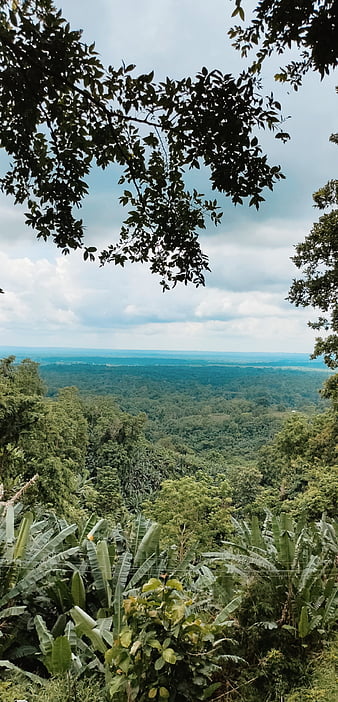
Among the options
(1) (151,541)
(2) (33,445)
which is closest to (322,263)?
(1) (151,541)

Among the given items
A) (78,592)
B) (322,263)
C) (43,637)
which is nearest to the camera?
(43,637)

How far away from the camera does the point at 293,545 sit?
1.89 meters

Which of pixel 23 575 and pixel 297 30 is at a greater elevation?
pixel 297 30

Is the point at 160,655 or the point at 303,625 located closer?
the point at 160,655

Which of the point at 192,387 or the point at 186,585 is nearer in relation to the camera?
the point at 186,585

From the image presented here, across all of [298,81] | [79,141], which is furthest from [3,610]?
[298,81]

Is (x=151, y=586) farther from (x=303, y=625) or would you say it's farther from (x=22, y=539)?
(x=22, y=539)

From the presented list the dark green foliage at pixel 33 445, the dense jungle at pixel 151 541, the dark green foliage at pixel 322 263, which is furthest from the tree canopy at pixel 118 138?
the dark green foliage at pixel 33 445

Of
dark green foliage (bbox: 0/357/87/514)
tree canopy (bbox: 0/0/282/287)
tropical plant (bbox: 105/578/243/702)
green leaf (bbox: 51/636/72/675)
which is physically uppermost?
tree canopy (bbox: 0/0/282/287)

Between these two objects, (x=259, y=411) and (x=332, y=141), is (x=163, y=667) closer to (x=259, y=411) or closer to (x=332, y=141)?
(x=332, y=141)

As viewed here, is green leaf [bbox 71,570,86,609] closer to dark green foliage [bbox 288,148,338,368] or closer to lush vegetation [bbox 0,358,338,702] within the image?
lush vegetation [bbox 0,358,338,702]

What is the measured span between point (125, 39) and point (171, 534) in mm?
10982

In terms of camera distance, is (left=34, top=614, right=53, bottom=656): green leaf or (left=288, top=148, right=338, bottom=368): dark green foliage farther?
(left=288, top=148, right=338, bottom=368): dark green foliage

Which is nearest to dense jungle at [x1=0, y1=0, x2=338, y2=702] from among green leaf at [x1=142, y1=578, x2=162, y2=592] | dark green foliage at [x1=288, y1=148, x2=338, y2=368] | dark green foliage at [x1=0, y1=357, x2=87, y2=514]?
green leaf at [x1=142, y1=578, x2=162, y2=592]
